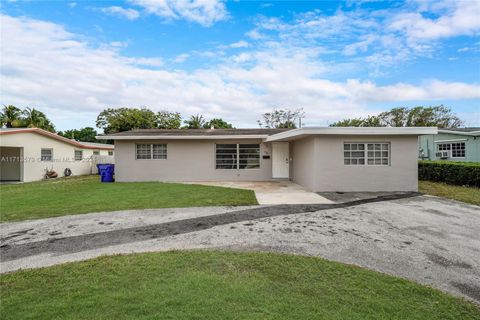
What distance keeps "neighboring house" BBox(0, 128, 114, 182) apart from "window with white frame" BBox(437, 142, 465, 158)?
27860 millimetres

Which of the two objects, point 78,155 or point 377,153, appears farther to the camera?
point 78,155

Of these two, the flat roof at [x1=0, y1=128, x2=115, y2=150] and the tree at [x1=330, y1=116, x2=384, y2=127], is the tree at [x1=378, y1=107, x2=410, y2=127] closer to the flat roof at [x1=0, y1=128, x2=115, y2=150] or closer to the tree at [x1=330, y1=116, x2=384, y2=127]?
the tree at [x1=330, y1=116, x2=384, y2=127]

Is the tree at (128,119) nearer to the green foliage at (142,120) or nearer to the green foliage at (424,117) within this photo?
the green foliage at (142,120)

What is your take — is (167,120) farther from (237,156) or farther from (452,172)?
(452,172)

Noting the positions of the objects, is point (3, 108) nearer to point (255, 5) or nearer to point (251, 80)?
point (251, 80)

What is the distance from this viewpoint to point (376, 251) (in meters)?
4.16

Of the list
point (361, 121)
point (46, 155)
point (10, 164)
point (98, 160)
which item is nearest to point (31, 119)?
point (98, 160)

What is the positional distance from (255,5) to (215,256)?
35.5 feet

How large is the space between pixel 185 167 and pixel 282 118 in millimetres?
27787

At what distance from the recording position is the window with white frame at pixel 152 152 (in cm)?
1448

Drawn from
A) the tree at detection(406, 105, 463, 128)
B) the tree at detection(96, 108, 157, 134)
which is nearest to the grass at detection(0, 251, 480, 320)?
the tree at detection(96, 108, 157, 134)

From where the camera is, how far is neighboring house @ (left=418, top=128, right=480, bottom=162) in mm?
16766

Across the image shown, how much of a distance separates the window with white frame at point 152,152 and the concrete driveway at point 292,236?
7.99 m

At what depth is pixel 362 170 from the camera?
10492 mm
